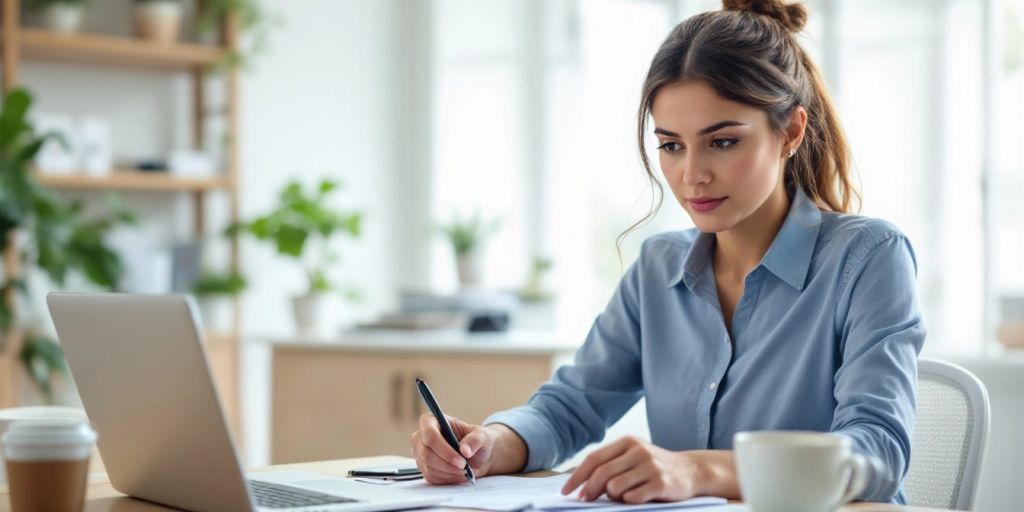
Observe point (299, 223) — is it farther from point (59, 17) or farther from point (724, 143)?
point (724, 143)

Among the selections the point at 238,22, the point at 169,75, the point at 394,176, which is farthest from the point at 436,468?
the point at 394,176

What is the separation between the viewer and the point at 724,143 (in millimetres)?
1604

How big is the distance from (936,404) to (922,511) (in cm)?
41

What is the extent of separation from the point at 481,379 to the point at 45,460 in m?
2.16

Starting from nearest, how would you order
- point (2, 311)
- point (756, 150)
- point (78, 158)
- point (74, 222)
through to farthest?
point (756, 150), point (2, 311), point (74, 222), point (78, 158)

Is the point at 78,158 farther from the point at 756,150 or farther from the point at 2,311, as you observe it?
the point at 756,150

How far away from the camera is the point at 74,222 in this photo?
3908mm

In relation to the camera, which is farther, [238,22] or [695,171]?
[238,22]

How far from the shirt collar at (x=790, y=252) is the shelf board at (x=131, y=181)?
2970 mm

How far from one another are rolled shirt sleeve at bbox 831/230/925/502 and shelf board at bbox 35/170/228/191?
326cm

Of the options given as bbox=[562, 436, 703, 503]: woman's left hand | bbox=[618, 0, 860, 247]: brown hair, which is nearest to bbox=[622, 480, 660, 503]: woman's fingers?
bbox=[562, 436, 703, 503]: woman's left hand

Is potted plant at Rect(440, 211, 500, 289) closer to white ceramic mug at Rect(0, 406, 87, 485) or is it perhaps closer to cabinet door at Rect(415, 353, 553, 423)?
cabinet door at Rect(415, 353, 553, 423)

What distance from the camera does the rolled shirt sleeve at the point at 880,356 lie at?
1369 mm

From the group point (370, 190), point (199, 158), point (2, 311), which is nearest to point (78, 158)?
point (199, 158)
